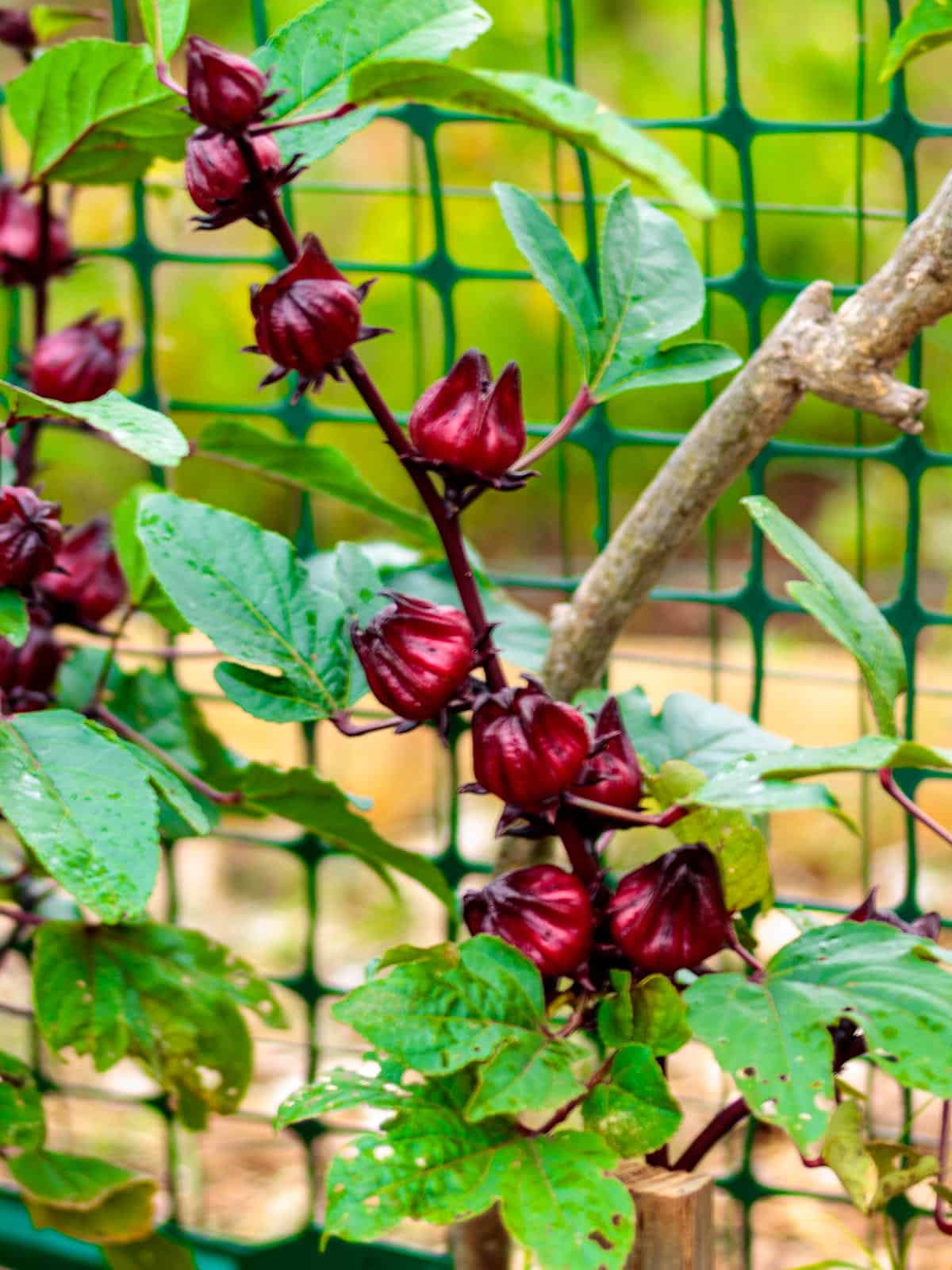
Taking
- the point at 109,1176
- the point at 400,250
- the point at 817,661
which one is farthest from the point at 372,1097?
the point at 400,250

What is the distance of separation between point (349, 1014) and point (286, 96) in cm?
31

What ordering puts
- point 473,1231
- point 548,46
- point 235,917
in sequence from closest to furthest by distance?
point 473,1231
point 548,46
point 235,917

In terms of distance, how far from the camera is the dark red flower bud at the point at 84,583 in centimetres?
77

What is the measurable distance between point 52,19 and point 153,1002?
0.48m

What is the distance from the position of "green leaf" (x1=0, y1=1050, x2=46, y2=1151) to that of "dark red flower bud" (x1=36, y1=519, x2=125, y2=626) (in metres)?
0.21

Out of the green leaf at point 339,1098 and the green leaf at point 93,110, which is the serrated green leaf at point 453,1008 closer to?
the green leaf at point 339,1098

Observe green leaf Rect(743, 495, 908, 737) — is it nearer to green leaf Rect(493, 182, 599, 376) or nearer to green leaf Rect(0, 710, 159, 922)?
green leaf Rect(493, 182, 599, 376)

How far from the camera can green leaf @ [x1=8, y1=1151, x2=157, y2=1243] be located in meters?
0.75

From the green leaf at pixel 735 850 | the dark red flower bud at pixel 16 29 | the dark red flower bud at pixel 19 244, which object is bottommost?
the green leaf at pixel 735 850

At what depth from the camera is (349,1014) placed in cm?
48

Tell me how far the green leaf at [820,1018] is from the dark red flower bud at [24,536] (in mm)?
294

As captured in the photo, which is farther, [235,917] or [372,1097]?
[235,917]

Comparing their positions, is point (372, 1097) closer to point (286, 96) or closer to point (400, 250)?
point (286, 96)

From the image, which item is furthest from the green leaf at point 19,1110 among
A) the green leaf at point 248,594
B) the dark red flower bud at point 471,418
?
the dark red flower bud at point 471,418
